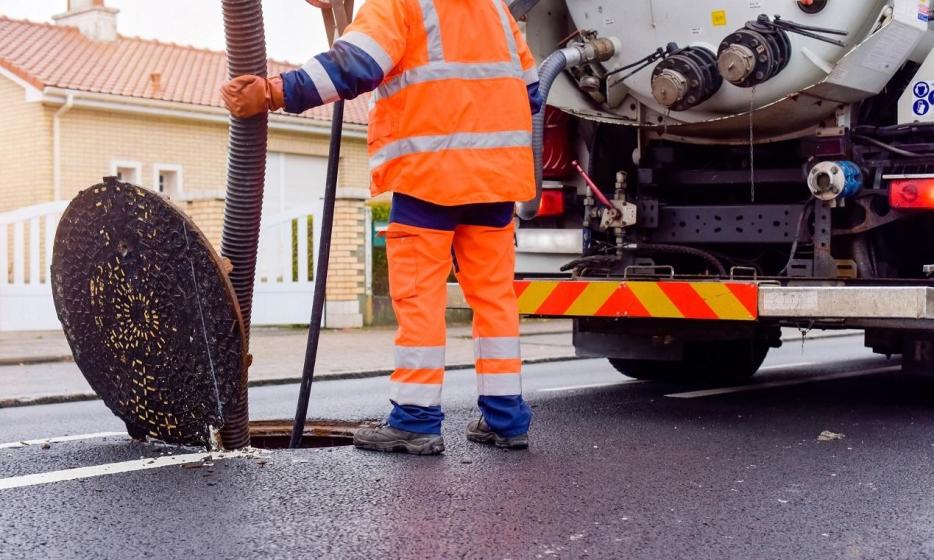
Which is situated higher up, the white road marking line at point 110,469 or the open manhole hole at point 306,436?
the white road marking line at point 110,469

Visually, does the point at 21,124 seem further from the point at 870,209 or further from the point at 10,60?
the point at 870,209

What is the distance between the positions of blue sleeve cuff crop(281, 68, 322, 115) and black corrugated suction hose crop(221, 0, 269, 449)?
0.19 meters

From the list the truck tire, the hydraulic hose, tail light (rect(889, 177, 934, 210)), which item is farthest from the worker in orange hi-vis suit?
the truck tire

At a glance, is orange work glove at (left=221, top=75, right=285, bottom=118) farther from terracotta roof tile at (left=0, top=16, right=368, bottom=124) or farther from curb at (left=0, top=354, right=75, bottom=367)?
terracotta roof tile at (left=0, top=16, right=368, bottom=124)

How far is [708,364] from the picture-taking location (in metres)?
7.27

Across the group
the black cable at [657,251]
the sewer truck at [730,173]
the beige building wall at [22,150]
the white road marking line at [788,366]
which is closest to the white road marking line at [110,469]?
the sewer truck at [730,173]

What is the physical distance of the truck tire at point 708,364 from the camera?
7.22 meters

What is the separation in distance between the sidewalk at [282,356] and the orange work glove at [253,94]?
12.8 feet

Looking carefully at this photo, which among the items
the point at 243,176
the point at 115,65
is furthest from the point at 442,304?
the point at 115,65

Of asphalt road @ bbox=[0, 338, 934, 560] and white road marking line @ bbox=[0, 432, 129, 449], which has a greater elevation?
asphalt road @ bbox=[0, 338, 934, 560]

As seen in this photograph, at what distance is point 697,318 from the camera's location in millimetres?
5520

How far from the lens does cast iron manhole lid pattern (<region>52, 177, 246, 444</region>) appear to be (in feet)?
13.1

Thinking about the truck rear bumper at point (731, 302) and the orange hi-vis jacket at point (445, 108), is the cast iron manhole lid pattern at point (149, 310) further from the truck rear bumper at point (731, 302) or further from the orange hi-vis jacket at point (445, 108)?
the truck rear bumper at point (731, 302)

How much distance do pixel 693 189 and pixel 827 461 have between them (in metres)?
2.11
